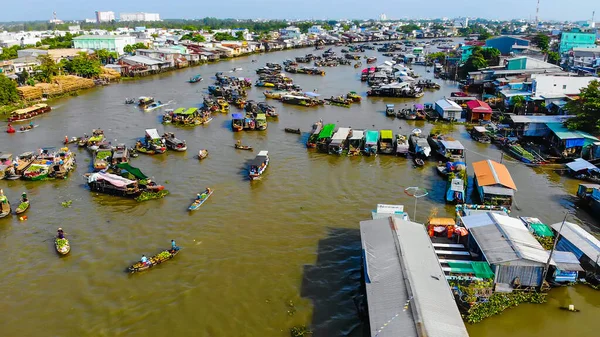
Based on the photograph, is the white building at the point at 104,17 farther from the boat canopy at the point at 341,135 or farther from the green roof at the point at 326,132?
the boat canopy at the point at 341,135

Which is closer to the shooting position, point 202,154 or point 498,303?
point 498,303

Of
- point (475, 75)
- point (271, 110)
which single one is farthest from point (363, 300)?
point (475, 75)

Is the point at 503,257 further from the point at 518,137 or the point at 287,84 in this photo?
the point at 287,84

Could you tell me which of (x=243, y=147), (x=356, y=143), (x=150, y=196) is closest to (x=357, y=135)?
(x=356, y=143)

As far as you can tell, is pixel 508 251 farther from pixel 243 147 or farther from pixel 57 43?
pixel 57 43

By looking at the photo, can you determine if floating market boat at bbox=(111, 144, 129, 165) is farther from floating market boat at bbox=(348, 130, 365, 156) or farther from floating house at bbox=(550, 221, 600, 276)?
floating house at bbox=(550, 221, 600, 276)

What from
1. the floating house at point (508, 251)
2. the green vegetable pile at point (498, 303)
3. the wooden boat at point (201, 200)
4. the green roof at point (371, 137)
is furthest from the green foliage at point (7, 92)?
the green vegetable pile at point (498, 303)
